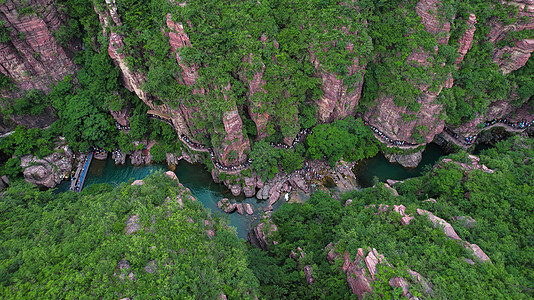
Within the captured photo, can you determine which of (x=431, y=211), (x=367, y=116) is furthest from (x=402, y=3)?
(x=431, y=211)

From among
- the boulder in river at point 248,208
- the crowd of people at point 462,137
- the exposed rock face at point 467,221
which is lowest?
the boulder in river at point 248,208

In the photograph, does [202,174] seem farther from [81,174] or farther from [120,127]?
[81,174]

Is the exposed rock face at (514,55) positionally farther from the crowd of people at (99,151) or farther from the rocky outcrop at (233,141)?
the crowd of people at (99,151)

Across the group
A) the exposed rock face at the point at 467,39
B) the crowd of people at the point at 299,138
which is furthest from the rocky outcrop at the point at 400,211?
the exposed rock face at the point at 467,39

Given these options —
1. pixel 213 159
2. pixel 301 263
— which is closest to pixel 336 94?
pixel 213 159

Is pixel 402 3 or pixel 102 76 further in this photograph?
pixel 102 76

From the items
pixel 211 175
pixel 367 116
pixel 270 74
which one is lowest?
pixel 211 175

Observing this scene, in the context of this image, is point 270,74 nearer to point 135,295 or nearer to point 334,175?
point 334,175
